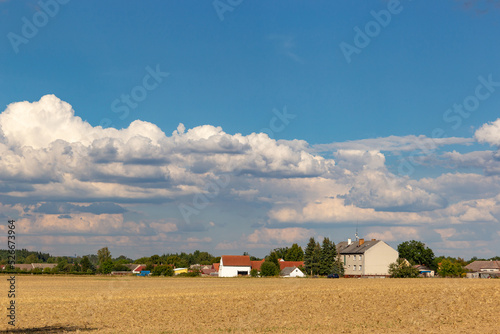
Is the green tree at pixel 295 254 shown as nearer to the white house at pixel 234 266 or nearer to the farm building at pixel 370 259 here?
the white house at pixel 234 266

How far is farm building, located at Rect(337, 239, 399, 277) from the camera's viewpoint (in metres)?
117

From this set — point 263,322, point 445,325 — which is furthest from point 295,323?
point 445,325

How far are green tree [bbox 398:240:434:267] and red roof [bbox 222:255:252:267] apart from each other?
139 ft

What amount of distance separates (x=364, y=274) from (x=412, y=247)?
114 feet

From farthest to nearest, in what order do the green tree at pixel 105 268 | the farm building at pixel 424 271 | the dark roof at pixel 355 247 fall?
the green tree at pixel 105 268, the farm building at pixel 424 271, the dark roof at pixel 355 247

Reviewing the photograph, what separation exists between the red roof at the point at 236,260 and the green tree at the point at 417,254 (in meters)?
42.4

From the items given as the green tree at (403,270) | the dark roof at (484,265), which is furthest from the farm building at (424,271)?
the dark roof at (484,265)

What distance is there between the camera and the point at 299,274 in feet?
427

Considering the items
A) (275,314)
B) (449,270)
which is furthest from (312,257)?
(275,314)

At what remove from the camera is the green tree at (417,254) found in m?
143

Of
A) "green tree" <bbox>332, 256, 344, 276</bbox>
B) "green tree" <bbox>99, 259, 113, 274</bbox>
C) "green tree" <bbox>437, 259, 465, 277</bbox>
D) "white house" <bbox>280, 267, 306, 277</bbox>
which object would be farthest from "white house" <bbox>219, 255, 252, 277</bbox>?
"green tree" <bbox>437, 259, 465, 277</bbox>

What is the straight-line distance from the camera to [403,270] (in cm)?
10375

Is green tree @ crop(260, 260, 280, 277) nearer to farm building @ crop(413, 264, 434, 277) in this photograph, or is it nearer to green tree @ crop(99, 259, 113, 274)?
farm building @ crop(413, 264, 434, 277)

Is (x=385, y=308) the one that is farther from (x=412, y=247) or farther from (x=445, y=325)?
(x=412, y=247)
